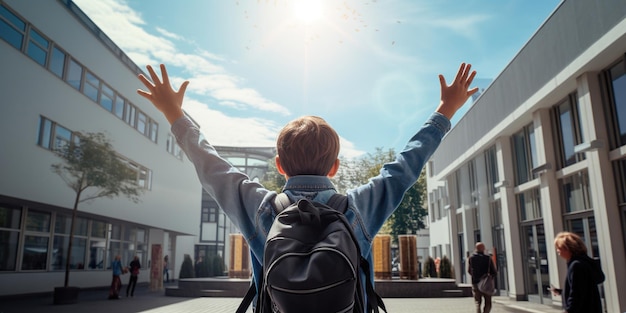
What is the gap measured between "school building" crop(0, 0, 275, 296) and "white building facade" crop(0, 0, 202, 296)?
0.05m

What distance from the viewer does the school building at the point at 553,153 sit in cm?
1154

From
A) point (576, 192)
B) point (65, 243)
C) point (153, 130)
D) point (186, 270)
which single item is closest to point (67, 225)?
point (65, 243)

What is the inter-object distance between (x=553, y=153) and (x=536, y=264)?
4.09 metres

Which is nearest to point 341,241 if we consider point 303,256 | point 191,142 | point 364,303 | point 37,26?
point 303,256

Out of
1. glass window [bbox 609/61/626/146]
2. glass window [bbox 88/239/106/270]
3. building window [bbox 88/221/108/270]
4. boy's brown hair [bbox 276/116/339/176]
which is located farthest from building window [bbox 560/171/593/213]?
glass window [bbox 88/239/106/270]

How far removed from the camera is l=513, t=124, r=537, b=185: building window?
17312 millimetres

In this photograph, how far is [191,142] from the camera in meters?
1.91

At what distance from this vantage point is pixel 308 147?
1.67 meters

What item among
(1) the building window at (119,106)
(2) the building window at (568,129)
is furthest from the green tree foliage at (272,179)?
(2) the building window at (568,129)

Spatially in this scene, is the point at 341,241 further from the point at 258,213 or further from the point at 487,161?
the point at 487,161

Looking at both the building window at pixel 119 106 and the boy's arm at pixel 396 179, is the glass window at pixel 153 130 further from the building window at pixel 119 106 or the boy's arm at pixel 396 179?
the boy's arm at pixel 396 179

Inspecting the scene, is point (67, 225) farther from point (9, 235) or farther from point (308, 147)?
point (308, 147)

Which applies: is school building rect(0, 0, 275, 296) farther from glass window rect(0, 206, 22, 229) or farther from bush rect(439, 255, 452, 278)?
bush rect(439, 255, 452, 278)

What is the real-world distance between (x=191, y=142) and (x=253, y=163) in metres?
53.9
